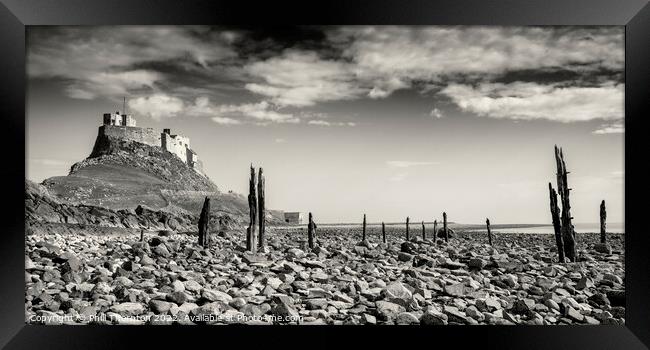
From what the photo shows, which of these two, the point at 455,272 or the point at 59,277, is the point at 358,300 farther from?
the point at 59,277

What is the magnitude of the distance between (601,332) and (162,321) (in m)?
5.82

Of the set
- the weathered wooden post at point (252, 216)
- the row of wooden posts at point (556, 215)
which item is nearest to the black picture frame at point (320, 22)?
the row of wooden posts at point (556, 215)

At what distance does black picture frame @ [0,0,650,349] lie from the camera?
6.00 metres

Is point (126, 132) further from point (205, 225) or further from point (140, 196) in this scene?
point (140, 196)

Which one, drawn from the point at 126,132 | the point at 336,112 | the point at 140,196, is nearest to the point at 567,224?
the point at 336,112

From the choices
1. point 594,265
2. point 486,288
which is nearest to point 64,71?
point 486,288

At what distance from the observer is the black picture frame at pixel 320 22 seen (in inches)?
236

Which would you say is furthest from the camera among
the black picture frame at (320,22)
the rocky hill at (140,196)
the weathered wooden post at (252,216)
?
the rocky hill at (140,196)

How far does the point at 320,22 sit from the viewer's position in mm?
6133

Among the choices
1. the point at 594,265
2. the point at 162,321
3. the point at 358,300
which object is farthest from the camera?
the point at 594,265

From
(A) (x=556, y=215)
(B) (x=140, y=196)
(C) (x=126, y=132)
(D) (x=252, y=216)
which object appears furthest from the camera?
(B) (x=140, y=196)

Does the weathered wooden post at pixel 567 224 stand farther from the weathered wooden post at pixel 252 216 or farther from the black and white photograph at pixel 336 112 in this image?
the weathered wooden post at pixel 252 216

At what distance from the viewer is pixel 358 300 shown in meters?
8.04

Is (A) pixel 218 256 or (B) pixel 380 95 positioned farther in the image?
(A) pixel 218 256
